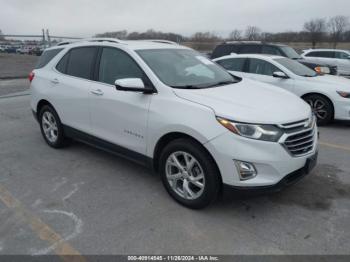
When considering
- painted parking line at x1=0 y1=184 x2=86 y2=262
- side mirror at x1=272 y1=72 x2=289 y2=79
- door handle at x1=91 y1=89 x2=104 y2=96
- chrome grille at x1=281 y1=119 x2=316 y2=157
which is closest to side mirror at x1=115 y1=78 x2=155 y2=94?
door handle at x1=91 y1=89 x2=104 y2=96

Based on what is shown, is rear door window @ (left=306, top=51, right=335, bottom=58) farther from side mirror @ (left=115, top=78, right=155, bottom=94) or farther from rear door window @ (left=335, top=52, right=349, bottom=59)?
side mirror @ (left=115, top=78, right=155, bottom=94)

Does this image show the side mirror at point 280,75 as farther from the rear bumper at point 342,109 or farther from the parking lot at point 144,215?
the parking lot at point 144,215

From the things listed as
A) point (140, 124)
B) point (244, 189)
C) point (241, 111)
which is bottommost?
point (244, 189)

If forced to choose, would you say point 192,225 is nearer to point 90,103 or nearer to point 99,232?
point 99,232

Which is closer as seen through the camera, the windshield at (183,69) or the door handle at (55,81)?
the windshield at (183,69)

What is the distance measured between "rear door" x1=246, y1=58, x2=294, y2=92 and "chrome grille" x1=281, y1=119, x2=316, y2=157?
4.24 metres

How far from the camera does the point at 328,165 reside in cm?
486

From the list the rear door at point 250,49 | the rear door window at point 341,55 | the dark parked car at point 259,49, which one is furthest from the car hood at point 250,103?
the rear door window at point 341,55

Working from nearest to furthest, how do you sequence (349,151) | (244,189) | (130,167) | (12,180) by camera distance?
(244,189) < (12,180) < (130,167) < (349,151)

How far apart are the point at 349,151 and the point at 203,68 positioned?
2.89 m

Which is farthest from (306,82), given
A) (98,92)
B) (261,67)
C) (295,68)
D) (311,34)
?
(311,34)

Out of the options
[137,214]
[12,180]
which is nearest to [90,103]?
[12,180]

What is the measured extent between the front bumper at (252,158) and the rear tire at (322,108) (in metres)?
4.47

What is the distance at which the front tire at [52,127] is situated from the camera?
17.9ft
